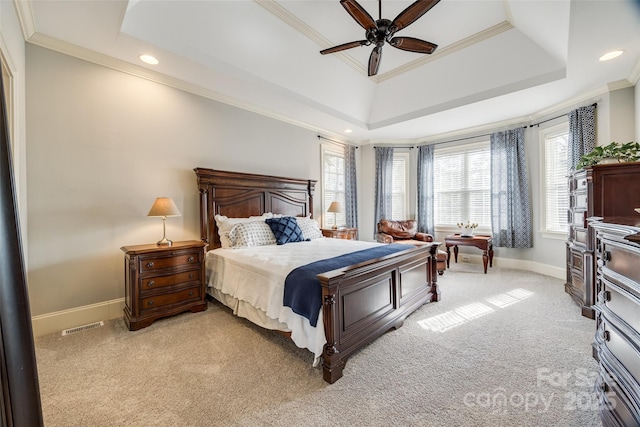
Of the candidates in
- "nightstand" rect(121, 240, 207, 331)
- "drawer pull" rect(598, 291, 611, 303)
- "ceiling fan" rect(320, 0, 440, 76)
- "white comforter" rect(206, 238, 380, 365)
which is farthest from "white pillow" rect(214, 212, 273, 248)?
"drawer pull" rect(598, 291, 611, 303)

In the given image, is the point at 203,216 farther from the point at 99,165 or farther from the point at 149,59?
the point at 149,59

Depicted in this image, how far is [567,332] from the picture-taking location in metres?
2.48

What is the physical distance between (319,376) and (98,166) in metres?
3.01

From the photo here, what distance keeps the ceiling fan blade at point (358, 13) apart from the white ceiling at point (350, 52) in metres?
0.79

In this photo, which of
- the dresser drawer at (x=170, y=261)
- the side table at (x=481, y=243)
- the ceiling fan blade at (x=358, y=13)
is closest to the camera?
the ceiling fan blade at (x=358, y=13)

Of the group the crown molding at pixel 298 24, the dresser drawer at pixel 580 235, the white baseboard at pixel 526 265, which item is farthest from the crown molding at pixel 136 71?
the white baseboard at pixel 526 265

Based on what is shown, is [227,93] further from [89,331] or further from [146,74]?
[89,331]

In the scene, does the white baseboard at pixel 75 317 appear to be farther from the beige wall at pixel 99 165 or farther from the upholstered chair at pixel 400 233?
the upholstered chair at pixel 400 233

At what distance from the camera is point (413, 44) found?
8.71 ft

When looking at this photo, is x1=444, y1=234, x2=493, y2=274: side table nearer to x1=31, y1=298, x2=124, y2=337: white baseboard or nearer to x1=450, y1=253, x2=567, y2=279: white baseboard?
x1=450, y1=253, x2=567, y2=279: white baseboard

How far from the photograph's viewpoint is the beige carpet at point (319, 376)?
154 centimetres

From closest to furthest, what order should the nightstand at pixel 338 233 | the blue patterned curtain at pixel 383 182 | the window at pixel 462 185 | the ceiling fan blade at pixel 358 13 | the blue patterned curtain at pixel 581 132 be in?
the ceiling fan blade at pixel 358 13, the blue patterned curtain at pixel 581 132, the nightstand at pixel 338 233, the window at pixel 462 185, the blue patterned curtain at pixel 383 182

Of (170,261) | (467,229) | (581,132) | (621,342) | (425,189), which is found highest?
(581,132)

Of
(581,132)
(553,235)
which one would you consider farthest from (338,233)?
(581,132)
